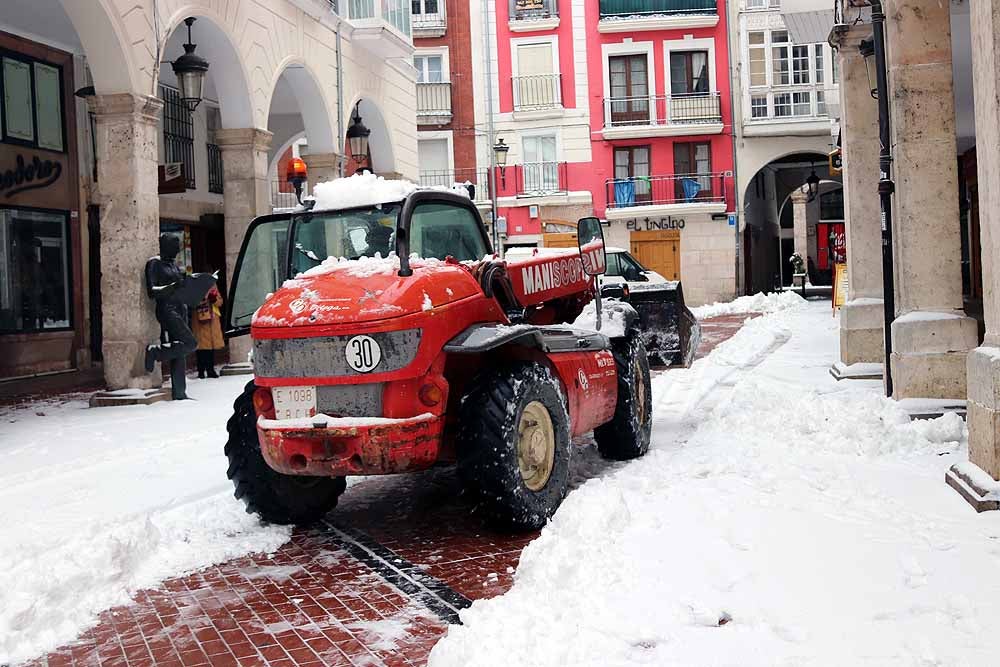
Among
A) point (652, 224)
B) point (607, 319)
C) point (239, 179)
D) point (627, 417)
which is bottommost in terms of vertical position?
point (627, 417)

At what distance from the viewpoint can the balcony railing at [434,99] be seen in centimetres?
3684

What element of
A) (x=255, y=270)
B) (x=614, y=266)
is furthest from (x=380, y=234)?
(x=614, y=266)

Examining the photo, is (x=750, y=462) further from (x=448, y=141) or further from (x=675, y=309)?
(x=448, y=141)

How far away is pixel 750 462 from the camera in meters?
6.86

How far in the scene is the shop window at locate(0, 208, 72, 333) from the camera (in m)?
16.0

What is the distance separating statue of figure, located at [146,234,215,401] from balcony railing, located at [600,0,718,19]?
26.7 metres

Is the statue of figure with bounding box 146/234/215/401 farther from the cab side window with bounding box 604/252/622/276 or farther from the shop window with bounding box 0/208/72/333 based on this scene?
the cab side window with bounding box 604/252/622/276

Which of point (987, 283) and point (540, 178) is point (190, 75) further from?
point (540, 178)

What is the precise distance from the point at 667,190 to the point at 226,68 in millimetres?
23149

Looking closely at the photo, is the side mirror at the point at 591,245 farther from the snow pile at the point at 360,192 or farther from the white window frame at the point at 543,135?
the white window frame at the point at 543,135

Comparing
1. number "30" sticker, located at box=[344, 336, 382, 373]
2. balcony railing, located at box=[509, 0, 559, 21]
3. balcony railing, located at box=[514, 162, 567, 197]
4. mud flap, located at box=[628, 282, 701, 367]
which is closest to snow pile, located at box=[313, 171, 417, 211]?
number "30" sticker, located at box=[344, 336, 382, 373]

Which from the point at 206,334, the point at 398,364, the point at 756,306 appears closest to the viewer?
the point at 398,364

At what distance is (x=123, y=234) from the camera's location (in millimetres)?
12141

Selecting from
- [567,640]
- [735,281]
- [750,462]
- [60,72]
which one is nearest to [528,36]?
[735,281]
